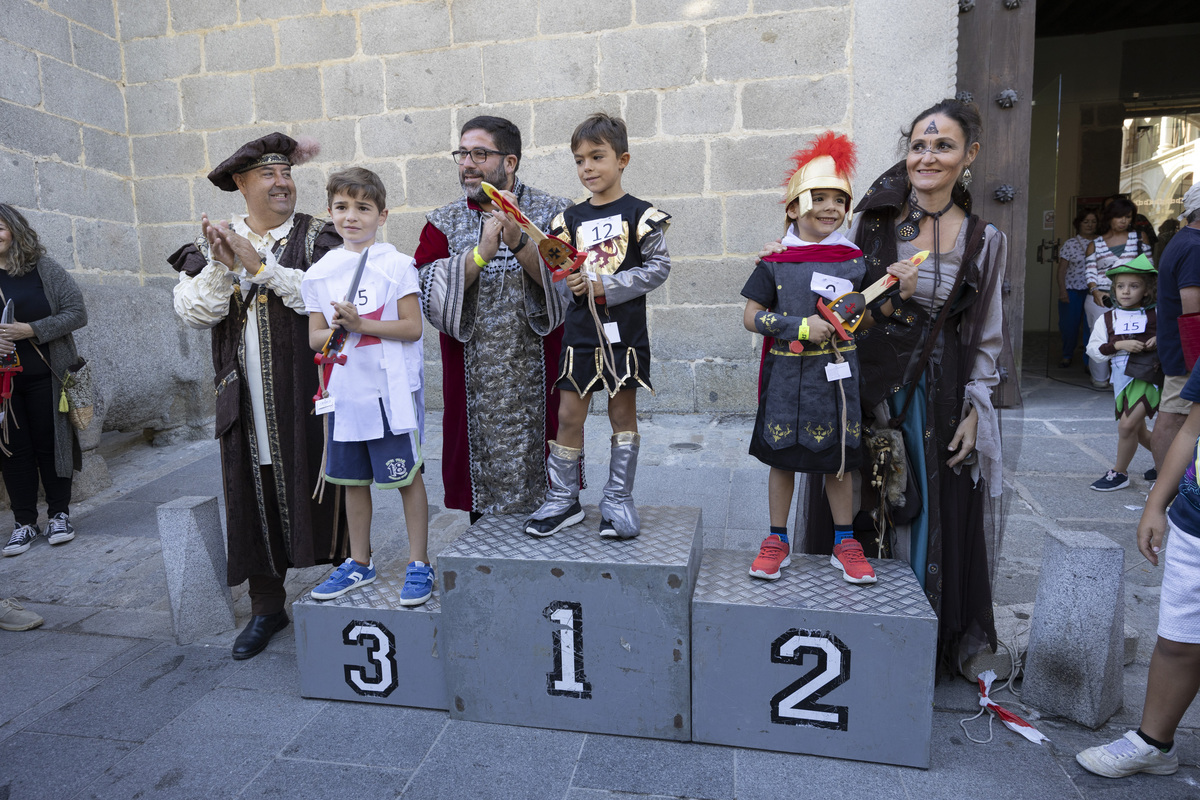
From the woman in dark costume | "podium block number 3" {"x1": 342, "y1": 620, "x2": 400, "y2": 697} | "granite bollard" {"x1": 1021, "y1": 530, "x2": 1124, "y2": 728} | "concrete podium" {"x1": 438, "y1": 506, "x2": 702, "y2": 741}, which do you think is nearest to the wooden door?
the woman in dark costume

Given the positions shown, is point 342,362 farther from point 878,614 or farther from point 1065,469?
point 1065,469

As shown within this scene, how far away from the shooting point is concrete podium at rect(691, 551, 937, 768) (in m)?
2.08

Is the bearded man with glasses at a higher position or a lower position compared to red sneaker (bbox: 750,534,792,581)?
higher

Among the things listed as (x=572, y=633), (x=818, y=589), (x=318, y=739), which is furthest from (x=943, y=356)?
(x=318, y=739)

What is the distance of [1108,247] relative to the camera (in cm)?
686

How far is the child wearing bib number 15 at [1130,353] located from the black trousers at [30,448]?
5827 millimetres

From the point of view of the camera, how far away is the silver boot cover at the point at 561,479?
8.38 feet

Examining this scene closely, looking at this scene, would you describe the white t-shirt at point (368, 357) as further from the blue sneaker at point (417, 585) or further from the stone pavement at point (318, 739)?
the stone pavement at point (318, 739)

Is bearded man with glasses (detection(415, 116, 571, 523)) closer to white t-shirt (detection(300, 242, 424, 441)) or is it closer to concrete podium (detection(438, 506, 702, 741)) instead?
white t-shirt (detection(300, 242, 424, 441))

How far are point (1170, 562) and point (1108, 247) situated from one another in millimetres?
6128

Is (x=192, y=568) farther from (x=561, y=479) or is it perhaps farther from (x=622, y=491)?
(x=622, y=491)

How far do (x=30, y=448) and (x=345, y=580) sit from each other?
2699mm

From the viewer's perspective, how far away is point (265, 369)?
2.83m

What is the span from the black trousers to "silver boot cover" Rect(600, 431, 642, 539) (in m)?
3.41
